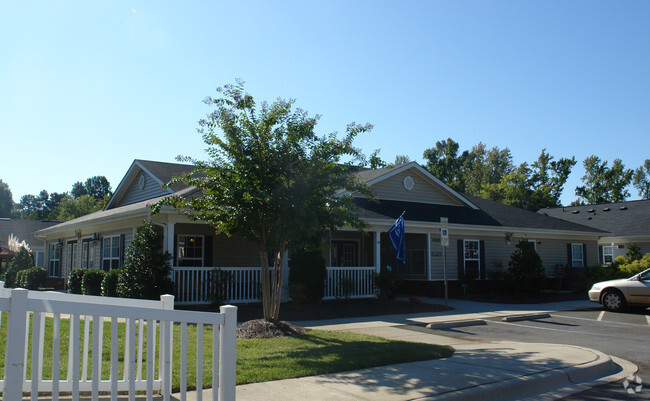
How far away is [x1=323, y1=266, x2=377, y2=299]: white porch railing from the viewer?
17266mm

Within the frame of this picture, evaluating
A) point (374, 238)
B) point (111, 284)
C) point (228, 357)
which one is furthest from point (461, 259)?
point (228, 357)

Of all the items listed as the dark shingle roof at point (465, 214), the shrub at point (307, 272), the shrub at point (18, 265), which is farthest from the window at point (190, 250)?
the shrub at point (18, 265)

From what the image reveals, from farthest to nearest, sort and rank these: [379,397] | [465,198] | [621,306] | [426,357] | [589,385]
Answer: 1. [465,198]
2. [621,306]
3. [426,357]
4. [589,385]
5. [379,397]

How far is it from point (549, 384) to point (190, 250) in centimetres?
1387

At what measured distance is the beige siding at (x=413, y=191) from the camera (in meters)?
22.4

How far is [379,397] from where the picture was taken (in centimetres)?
594

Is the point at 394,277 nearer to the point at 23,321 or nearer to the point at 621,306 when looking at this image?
the point at 621,306

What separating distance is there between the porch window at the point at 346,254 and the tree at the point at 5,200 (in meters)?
105

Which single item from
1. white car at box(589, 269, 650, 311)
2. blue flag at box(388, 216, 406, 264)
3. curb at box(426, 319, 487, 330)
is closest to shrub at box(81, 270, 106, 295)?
blue flag at box(388, 216, 406, 264)

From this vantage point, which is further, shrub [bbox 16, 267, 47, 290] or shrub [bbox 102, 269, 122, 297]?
shrub [bbox 16, 267, 47, 290]

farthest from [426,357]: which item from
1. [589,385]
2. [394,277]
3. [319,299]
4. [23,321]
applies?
[394,277]

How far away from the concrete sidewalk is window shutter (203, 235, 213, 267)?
1049 centimetres

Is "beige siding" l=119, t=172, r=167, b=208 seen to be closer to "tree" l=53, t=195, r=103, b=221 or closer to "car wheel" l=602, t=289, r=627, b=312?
"car wheel" l=602, t=289, r=627, b=312

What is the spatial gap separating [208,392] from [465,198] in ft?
67.1
